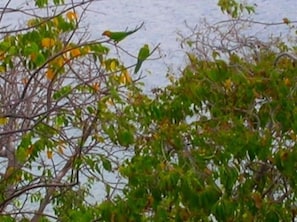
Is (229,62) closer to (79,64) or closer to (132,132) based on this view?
(132,132)

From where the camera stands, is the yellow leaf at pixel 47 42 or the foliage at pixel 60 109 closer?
the foliage at pixel 60 109

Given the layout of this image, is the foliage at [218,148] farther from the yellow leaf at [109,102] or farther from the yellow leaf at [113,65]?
the yellow leaf at [113,65]

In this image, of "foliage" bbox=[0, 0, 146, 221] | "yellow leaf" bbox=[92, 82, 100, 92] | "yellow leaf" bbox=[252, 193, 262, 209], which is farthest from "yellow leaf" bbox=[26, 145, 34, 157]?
"yellow leaf" bbox=[252, 193, 262, 209]

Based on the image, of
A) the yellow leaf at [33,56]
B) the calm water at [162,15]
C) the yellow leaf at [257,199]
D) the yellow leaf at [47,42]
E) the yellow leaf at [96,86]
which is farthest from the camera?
the calm water at [162,15]

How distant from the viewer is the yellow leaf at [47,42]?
4154 mm

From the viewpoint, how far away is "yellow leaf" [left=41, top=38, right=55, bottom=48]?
4154 millimetres

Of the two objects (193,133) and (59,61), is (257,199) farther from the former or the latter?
(59,61)

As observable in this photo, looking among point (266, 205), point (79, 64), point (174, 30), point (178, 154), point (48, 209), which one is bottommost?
point (266, 205)

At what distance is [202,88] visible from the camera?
3865 mm

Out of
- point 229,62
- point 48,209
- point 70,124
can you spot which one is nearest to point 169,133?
point 229,62

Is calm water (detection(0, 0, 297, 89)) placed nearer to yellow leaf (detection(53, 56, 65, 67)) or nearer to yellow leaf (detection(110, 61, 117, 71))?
yellow leaf (detection(110, 61, 117, 71))

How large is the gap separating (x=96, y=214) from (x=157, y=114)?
0.58 meters

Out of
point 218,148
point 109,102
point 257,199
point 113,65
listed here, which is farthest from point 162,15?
point 257,199

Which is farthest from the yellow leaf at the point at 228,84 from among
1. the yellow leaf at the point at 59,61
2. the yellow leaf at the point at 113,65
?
the yellow leaf at the point at 59,61
